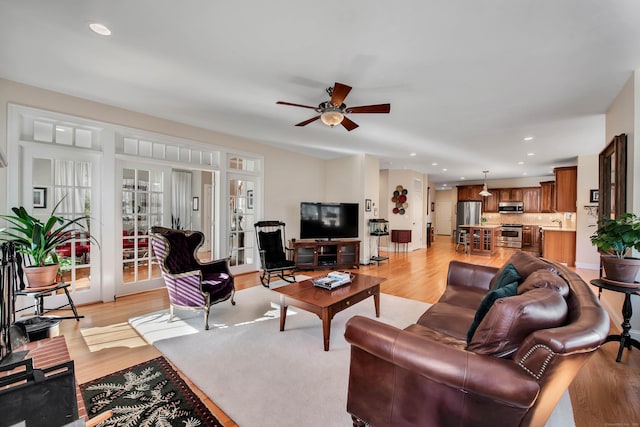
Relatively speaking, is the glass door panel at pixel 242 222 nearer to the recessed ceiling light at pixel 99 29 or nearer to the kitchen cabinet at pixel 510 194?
the recessed ceiling light at pixel 99 29

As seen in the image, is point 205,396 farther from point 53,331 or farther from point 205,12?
point 205,12

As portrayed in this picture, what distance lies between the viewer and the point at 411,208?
28.9 ft

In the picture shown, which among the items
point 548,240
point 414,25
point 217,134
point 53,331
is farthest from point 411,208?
point 53,331

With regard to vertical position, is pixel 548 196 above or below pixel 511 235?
above

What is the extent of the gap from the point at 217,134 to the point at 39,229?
2.88m

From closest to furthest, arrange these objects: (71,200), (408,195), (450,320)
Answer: (450,320)
(71,200)
(408,195)

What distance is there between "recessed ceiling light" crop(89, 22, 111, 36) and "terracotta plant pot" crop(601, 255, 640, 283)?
4571 mm

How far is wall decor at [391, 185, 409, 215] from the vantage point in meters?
8.60

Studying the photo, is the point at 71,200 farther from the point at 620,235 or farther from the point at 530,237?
the point at 530,237

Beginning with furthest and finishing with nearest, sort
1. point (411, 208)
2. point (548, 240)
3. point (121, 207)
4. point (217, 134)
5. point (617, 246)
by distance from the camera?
point (411, 208) < point (548, 240) < point (217, 134) < point (121, 207) < point (617, 246)

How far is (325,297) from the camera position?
266cm

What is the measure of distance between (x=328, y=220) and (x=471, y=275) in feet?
11.4

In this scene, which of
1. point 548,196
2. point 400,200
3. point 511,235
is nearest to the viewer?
point 400,200

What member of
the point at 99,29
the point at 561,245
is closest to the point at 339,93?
the point at 99,29
